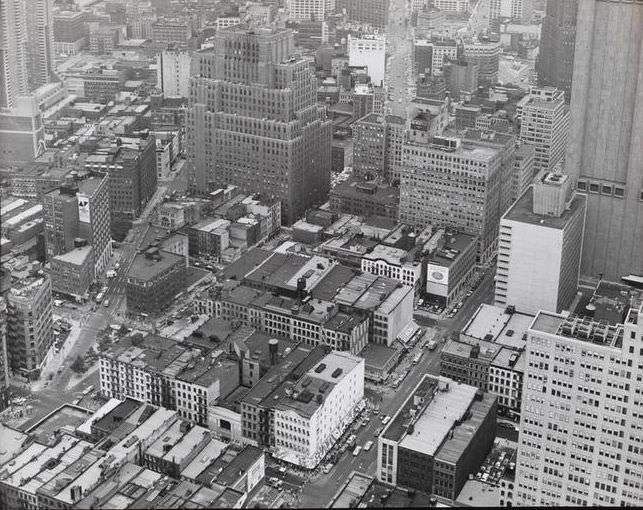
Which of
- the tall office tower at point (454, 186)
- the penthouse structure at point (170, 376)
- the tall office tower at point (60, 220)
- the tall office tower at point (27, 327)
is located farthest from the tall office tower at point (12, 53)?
the penthouse structure at point (170, 376)

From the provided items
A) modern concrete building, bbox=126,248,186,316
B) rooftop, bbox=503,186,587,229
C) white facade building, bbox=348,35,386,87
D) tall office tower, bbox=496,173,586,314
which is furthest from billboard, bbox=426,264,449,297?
white facade building, bbox=348,35,386,87

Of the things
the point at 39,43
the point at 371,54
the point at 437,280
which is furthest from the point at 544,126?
the point at 39,43

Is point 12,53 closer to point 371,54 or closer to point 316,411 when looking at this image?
point 371,54

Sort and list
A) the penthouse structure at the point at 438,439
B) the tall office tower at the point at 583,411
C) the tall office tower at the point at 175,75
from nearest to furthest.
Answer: the tall office tower at the point at 583,411 < the penthouse structure at the point at 438,439 < the tall office tower at the point at 175,75

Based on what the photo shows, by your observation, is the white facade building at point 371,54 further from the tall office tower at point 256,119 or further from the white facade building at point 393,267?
the white facade building at point 393,267

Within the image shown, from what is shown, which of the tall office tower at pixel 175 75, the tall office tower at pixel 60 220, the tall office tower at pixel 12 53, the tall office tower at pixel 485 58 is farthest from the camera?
the tall office tower at pixel 485 58

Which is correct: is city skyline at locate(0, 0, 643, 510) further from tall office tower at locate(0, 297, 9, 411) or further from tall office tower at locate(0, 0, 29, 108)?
tall office tower at locate(0, 0, 29, 108)
